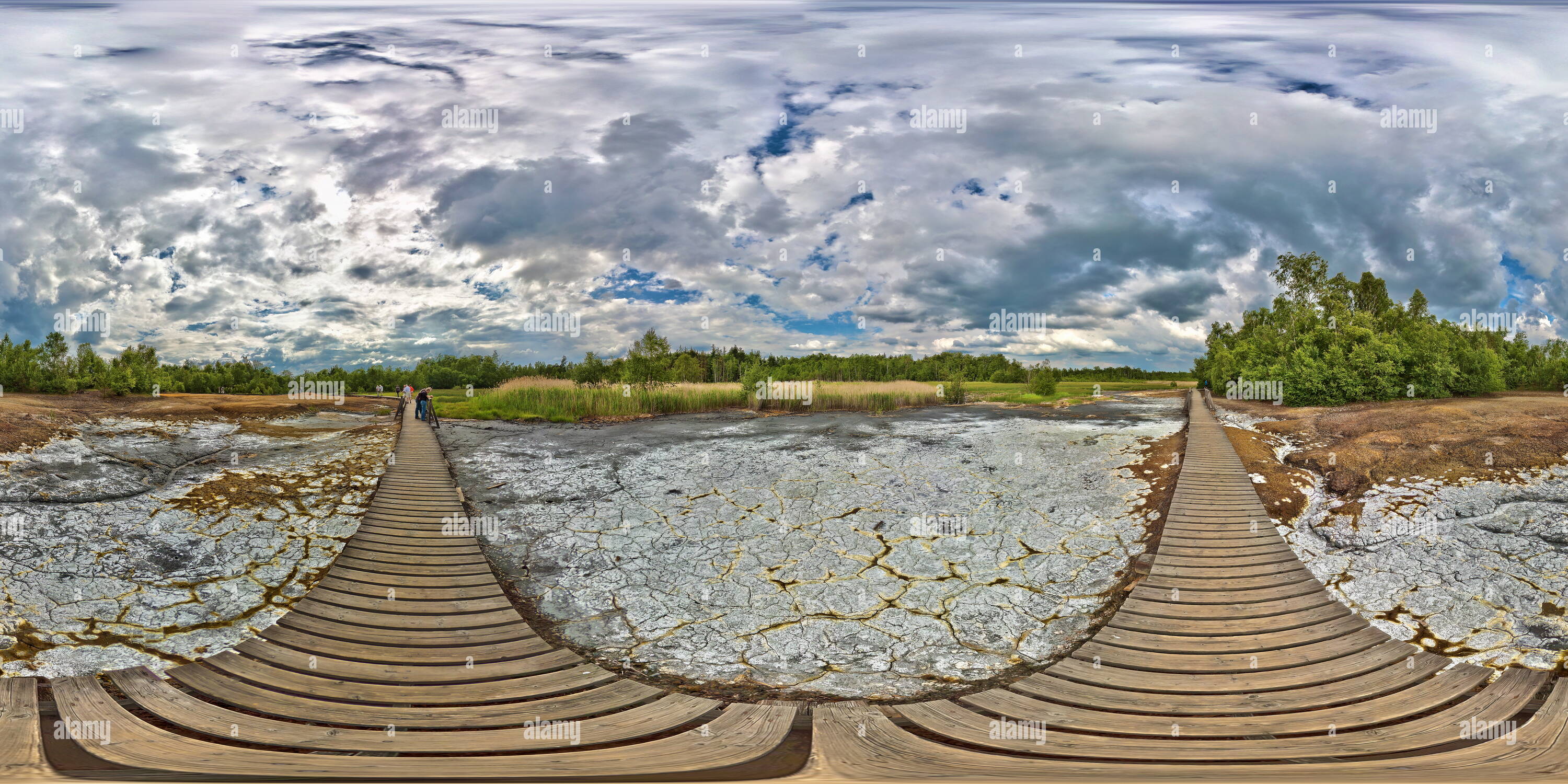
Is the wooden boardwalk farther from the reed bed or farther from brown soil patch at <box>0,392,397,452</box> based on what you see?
the reed bed

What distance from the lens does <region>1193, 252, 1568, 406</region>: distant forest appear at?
54.9 feet

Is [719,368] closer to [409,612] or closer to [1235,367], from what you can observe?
[1235,367]

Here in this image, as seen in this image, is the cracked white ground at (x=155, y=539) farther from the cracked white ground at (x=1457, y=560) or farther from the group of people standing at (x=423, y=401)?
the cracked white ground at (x=1457, y=560)

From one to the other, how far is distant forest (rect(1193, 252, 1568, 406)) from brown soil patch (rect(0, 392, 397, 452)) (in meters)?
26.0

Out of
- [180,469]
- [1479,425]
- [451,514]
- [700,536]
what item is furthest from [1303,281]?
[180,469]

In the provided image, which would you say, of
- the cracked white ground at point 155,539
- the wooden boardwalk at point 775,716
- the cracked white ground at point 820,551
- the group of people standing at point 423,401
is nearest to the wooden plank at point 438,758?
the wooden boardwalk at point 775,716

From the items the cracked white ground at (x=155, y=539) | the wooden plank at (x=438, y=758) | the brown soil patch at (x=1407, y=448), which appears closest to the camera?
the wooden plank at (x=438, y=758)

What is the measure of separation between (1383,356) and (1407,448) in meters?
11.2

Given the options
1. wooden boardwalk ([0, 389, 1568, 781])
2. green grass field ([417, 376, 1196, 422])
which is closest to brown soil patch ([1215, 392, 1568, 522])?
wooden boardwalk ([0, 389, 1568, 781])

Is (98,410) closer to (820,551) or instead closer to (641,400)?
(820,551)

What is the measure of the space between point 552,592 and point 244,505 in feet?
14.1

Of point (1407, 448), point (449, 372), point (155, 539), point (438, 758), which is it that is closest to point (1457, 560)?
point (1407, 448)

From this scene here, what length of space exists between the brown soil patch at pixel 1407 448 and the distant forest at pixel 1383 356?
4.75 m

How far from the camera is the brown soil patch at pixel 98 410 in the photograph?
27.0 feet
